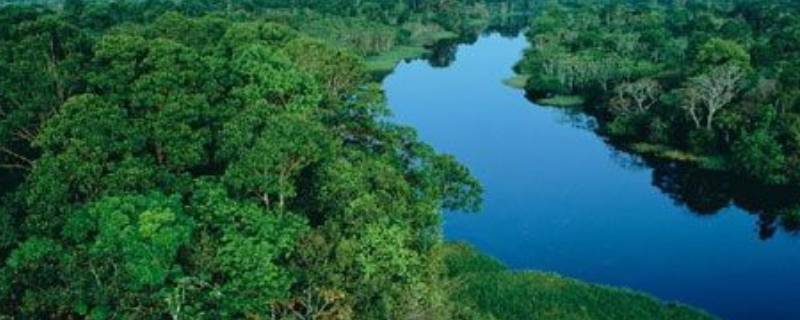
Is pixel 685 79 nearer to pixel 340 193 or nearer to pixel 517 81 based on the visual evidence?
pixel 517 81

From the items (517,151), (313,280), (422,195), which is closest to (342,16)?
(517,151)

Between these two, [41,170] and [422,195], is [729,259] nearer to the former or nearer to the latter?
[422,195]

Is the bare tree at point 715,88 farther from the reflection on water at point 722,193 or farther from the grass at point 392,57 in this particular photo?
the grass at point 392,57

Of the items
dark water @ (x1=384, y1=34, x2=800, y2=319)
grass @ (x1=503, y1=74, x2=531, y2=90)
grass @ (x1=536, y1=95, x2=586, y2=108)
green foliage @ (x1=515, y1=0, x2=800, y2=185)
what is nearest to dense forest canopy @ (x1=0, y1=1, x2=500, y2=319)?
dark water @ (x1=384, y1=34, x2=800, y2=319)

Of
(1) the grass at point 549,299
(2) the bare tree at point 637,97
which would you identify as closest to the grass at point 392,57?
(2) the bare tree at point 637,97

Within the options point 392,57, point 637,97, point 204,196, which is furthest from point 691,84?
point 392,57

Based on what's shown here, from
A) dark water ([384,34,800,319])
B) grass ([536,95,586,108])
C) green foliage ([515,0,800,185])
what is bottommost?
grass ([536,95,586,108])

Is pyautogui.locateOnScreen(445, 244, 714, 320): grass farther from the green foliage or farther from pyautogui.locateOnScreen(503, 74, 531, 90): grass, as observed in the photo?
pyautogui.locateOnScreen(503, 74, 531, 90): grass
